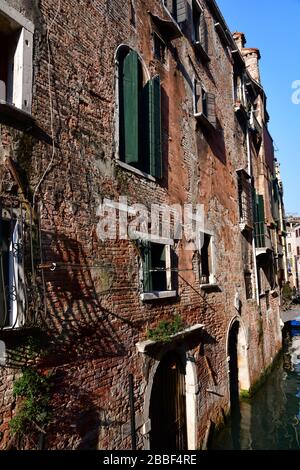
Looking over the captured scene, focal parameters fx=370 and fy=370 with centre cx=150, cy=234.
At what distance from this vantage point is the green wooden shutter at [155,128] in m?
6.30

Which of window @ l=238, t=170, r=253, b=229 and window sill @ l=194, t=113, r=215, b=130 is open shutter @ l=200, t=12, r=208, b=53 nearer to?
window sill @ l=194, t=113, r=215, b=130

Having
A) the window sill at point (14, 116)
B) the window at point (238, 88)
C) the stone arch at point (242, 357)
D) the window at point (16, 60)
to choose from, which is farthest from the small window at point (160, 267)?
the window at point (238, 88)

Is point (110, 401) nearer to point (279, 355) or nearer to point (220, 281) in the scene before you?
point (220, 281)

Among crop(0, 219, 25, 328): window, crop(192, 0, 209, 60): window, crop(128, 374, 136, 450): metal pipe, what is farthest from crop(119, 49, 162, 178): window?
crop(192, 0, 209, 60): window

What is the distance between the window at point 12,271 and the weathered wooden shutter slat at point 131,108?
8.25 feet

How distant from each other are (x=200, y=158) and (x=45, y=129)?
16.7 feet

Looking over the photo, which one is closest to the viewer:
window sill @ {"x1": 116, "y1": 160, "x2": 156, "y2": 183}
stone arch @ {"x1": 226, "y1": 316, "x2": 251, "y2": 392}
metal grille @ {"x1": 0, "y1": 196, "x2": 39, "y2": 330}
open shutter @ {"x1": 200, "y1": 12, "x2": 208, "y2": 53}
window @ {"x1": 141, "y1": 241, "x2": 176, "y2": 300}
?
metal grille @ {"x1": 0, "y1": 196, "x2": 39, "y2": 330}

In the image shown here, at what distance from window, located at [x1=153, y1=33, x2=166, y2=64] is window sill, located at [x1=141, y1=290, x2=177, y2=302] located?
4491 mm

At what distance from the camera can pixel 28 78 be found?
414 centimetres

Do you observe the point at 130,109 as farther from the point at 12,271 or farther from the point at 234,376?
the point at 234,376

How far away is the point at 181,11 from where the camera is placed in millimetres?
8148

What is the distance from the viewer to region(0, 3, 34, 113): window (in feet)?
13.2

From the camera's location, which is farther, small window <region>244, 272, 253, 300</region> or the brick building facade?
small window <region>244, 272, 253, 300</region>
